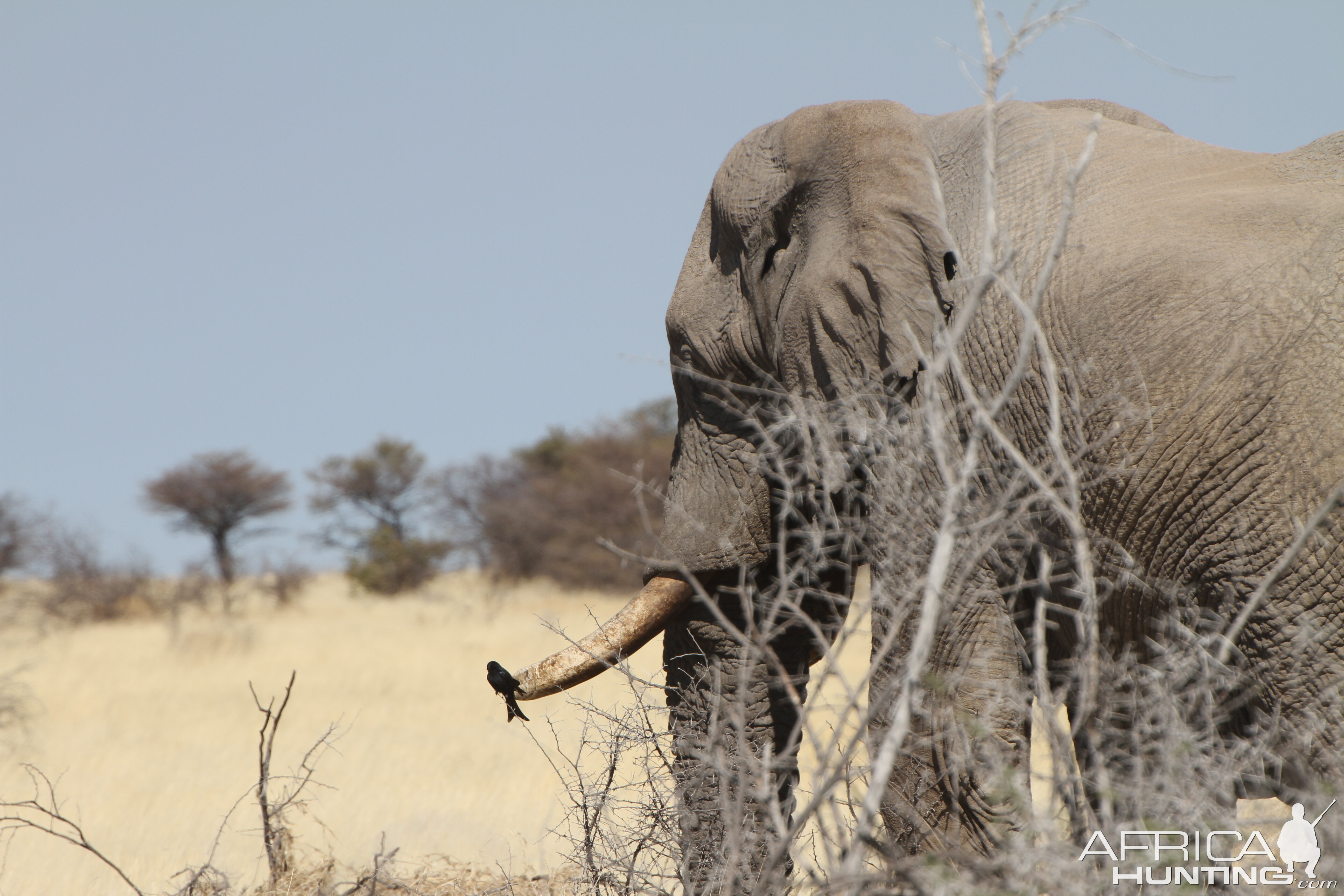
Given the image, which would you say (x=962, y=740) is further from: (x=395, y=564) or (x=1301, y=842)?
(x=395, y=564)

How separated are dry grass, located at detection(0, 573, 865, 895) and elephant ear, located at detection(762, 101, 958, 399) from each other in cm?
106

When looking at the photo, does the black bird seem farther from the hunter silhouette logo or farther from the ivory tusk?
the hunter silhouette logo

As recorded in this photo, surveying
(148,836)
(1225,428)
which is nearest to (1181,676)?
(1225,428)

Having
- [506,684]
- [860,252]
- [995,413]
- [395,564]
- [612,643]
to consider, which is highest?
[395,564]

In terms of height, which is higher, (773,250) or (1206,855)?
(773,250)

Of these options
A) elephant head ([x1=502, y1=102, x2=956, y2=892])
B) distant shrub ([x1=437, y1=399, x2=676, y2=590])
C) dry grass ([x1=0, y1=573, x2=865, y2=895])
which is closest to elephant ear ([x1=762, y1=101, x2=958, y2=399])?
elephant head ([x1=502, y1=102, x2=956, y2=892])

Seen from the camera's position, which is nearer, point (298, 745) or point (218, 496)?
point (298, 745)

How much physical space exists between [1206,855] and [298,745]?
8.05 m

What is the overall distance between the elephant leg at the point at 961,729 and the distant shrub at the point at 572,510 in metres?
14.2

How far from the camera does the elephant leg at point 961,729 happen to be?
331cm

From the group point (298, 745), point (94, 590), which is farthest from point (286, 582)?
point (298, 745)

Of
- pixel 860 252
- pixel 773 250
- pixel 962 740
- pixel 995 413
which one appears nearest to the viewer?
pixel 995 413

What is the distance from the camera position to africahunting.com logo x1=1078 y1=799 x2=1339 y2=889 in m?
2.20

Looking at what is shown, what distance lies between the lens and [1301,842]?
227 cm
